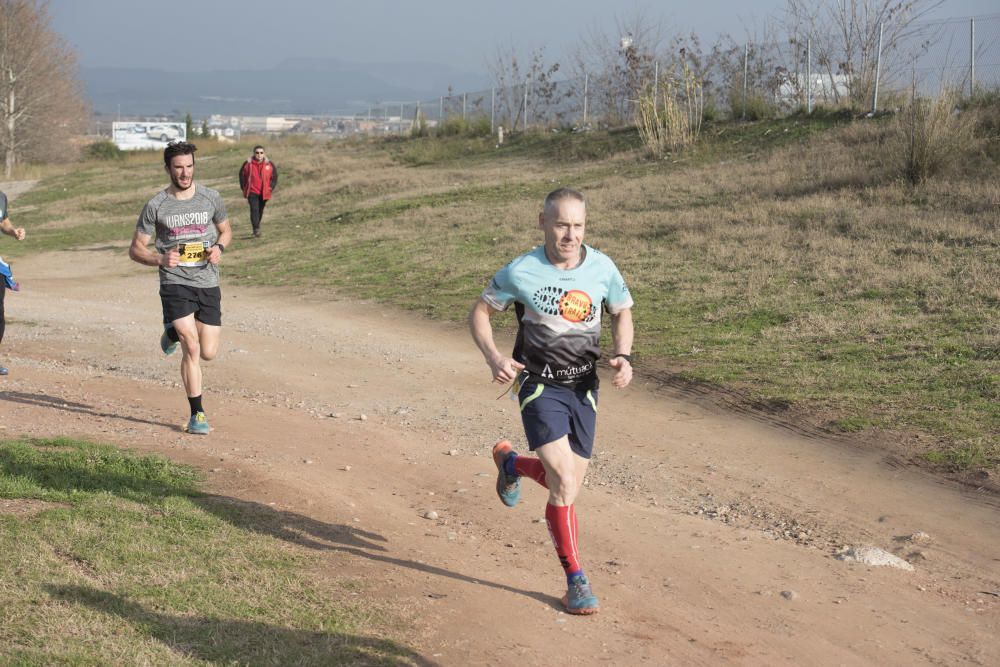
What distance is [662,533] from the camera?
628cm

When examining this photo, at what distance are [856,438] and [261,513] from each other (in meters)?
4.41

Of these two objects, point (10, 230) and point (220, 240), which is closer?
point (220, 240)

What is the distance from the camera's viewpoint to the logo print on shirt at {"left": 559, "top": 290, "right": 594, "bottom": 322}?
4988 mm

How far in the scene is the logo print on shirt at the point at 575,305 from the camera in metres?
4.99

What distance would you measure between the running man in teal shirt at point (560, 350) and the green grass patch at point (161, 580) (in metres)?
0.92

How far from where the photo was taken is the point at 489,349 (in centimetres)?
494

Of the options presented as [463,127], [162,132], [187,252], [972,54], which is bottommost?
[187,252]

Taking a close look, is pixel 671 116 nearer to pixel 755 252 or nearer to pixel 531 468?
pixel 755 252

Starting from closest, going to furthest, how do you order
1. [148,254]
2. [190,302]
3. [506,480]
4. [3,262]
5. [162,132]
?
[506,480]
[148,254]
[190,302]
[3,262]
[162,132]

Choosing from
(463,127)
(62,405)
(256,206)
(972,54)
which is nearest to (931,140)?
(972,54)

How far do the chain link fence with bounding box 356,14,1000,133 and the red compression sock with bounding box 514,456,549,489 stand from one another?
47.1 ft

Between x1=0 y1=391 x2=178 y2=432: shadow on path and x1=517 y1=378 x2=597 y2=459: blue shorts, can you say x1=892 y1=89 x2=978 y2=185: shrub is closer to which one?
x1=0 y1=391 x2=178 y2=432: shadow on path

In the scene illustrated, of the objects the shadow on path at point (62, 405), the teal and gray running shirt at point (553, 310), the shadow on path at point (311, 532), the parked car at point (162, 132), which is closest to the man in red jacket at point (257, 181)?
the shadow on path at point (62, 405)

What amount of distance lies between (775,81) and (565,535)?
26401 mm
